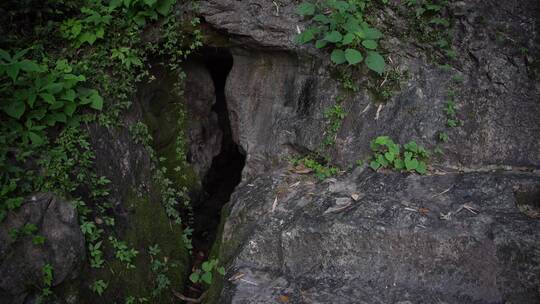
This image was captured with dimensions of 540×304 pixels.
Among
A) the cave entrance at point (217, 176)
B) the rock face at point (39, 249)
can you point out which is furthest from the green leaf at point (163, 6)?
the rock face at point (39, 249)

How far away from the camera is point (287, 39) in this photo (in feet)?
14.8

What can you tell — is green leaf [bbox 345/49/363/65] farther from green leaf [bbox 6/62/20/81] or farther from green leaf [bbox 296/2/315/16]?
green leaf [bbox 6/62/20/81]

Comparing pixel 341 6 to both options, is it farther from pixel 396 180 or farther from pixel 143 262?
pixel 143 262

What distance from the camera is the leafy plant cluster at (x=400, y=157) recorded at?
3819mm

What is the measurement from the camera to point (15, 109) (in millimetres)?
3307

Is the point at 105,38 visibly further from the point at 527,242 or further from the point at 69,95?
the point at 527,242

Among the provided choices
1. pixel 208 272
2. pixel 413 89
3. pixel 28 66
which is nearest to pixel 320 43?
pixel 413 89

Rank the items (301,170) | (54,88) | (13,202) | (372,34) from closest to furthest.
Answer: (13,202) → (54,88) → (372,34) → (301,170)

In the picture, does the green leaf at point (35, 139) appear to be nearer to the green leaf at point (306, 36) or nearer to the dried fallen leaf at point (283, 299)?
the dried fallen leaf at point (283, 299)

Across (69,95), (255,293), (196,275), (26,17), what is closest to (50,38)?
(26,17)

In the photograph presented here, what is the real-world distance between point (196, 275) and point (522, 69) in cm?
380

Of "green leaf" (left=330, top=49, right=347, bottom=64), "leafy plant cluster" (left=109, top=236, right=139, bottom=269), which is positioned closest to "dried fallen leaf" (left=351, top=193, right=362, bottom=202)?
"green leaf" (left=330, top=49, right=347, bottom=64)

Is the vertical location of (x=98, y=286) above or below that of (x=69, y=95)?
below

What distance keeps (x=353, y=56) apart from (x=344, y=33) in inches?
14.4
